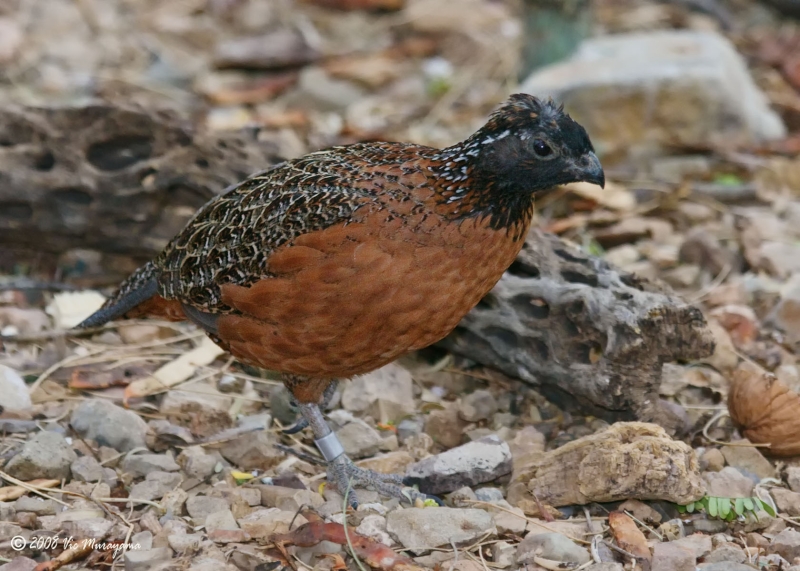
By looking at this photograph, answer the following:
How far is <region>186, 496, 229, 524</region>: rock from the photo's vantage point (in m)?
4.26

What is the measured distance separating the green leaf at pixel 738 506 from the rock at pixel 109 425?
265 cm

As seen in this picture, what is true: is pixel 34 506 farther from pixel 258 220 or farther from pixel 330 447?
pixel 258 220

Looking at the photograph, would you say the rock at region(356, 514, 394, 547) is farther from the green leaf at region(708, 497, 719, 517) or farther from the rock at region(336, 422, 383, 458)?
the green leaf at region(708, 497, 719, 517)

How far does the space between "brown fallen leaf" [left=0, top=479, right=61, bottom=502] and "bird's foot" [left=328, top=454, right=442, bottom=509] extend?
122 centimetres

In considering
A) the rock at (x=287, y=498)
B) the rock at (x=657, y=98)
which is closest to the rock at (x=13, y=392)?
the rock at (x=287, y=498)

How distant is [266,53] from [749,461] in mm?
6185

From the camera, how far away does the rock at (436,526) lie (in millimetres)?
4078

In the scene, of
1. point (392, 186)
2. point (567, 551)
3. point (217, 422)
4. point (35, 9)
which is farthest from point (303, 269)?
point (35, 9)

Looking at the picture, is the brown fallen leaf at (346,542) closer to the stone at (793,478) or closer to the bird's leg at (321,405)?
the bird's leg at (321,405)

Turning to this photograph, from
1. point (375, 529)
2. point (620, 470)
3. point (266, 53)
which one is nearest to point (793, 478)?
point (620, 470)

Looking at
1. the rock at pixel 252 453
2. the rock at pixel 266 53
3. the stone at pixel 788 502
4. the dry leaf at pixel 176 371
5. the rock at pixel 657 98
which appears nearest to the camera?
the stone at pixel 788 502

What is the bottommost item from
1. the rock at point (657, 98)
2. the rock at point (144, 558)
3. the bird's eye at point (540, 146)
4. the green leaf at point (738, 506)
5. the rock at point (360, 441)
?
the rock at point (360, 441)

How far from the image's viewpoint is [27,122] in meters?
5.86

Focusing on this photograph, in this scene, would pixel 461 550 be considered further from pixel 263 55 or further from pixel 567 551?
pixel 263 55
